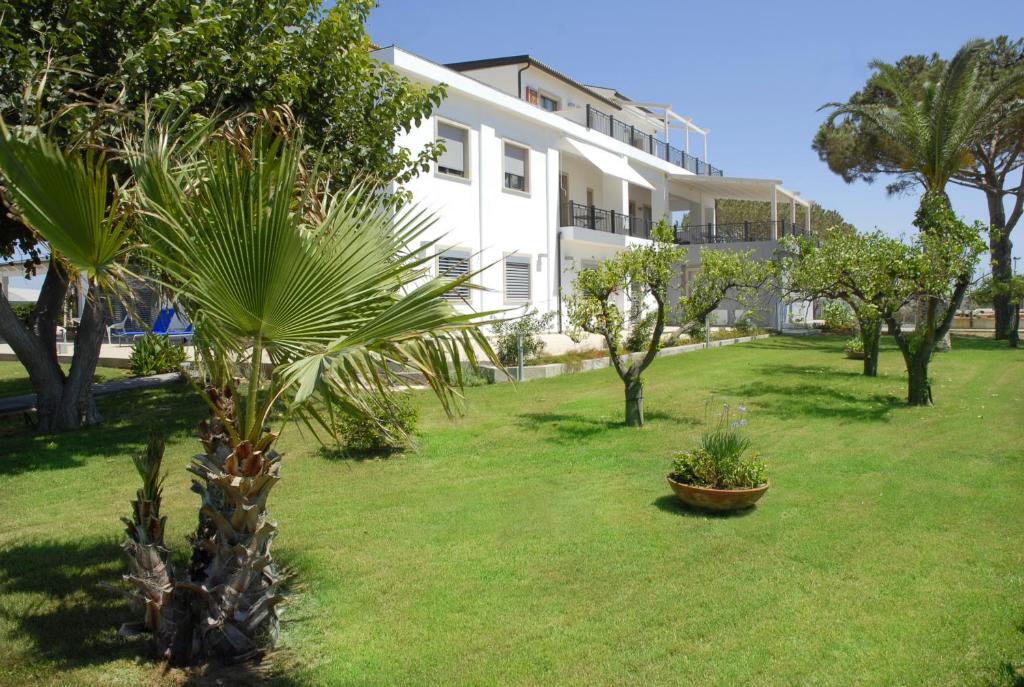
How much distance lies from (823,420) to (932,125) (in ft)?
34.4

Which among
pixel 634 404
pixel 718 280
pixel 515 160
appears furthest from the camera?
pixel 515 160

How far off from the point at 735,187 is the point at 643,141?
4.94m

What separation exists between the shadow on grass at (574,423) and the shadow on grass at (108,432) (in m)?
4.98

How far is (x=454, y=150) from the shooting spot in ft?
60.4

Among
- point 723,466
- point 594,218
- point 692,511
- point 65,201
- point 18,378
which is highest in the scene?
point 594,218

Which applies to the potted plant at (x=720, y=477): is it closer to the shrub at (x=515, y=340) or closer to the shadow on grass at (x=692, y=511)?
the shadow on grass at (x=692, y=511)

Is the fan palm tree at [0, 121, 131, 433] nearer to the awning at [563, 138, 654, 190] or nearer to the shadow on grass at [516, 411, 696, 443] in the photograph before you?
the shadow on grass at [516, 411, 696, 443]

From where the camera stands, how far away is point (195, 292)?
3719mm

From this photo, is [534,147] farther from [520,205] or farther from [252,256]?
[252,256]

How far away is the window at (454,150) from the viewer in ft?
58.9

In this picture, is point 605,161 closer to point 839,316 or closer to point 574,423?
point 839,316

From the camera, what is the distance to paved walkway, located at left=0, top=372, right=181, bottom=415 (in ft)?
39.6

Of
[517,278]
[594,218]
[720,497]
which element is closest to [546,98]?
[594,218]

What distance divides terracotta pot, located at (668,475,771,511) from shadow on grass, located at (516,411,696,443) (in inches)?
123
